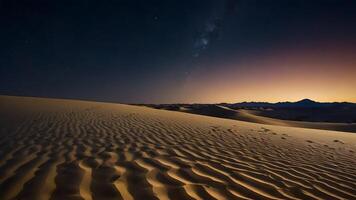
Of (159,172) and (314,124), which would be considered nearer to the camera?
(159,172)

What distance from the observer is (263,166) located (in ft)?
14.8

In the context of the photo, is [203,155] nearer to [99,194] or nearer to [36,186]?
[99,194]

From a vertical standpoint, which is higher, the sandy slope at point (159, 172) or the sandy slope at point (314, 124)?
the sandy slope at point (314, 124)

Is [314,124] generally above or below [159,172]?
above

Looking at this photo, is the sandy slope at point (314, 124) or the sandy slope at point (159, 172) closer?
the sandy slope at point (159, 172)

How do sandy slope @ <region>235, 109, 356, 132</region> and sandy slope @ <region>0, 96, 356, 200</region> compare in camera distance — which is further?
sandy slope @ <region>235, 109, 356, 132</region>

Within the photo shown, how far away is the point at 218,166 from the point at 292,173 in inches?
52.5

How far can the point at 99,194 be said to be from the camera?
8.86 ft

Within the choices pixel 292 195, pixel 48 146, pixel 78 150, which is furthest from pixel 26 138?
pixel 292 195

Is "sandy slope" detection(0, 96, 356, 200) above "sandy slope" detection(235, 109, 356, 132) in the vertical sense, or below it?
below

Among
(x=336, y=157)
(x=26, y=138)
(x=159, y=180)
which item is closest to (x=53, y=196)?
(x=159, y=180)

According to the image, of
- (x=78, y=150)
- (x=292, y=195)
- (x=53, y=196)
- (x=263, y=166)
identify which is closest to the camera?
(x=53, y=196)

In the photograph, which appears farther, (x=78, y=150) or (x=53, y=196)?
(x=78, y=150)

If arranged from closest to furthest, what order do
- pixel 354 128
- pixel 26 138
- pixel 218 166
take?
pixel 218 166 < pixel 26 138 < pixel 354 128
